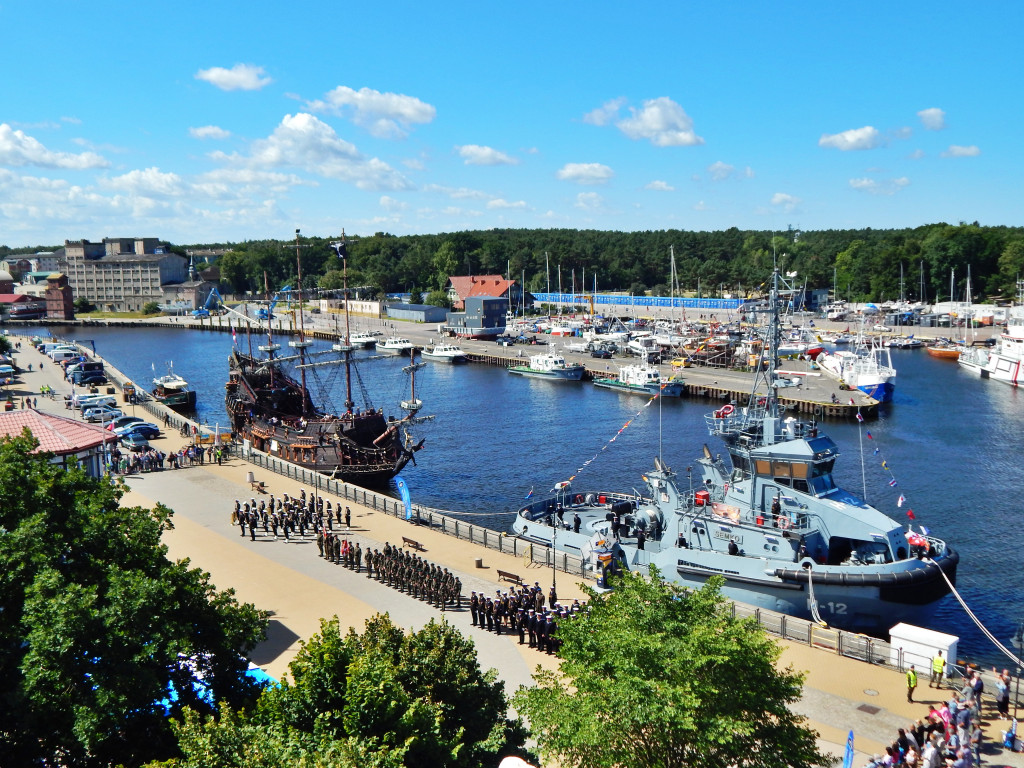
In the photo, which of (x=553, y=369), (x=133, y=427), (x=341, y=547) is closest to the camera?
(x=341, y=547)

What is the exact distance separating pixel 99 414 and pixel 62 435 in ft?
100

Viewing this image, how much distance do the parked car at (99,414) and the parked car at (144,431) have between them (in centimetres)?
485

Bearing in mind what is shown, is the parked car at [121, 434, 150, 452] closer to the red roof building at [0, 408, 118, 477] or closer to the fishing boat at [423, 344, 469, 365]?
the red roof building at [0, 408, 118, 477]

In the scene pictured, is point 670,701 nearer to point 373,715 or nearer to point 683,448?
point 373,715

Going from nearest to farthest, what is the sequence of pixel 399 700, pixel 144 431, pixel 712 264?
pixel 399 700 < pixel 144 431 < pixel 712 264

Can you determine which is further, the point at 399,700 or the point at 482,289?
the point at 482,289

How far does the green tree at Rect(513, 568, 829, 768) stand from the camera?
43.5ft

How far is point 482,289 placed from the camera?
14838 centimetres

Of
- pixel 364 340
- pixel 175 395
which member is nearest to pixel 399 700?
pixel 175 395

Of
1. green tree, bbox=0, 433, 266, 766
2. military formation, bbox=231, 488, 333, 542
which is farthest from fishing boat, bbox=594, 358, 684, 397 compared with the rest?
green tree, bbox=0, 433, 266, 766

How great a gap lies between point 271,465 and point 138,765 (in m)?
34.2

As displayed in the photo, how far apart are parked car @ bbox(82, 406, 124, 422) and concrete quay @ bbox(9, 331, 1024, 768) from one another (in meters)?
17.6

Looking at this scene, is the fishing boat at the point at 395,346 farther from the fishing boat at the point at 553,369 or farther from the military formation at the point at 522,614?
the military formation at the point at 522,614

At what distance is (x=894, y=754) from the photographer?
16719 millimetres
